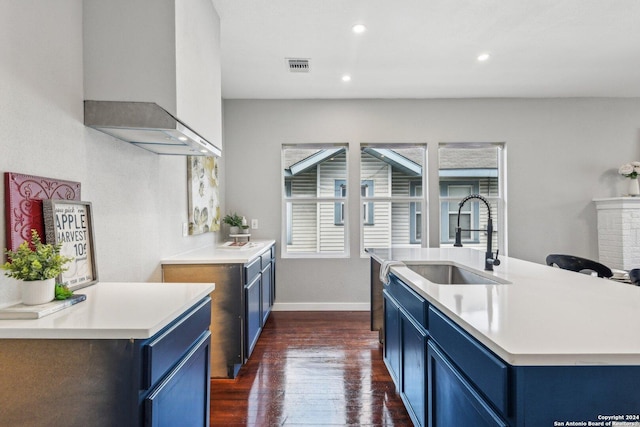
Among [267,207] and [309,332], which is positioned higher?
[267,207]

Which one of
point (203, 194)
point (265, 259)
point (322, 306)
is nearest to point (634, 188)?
point (322, 306)

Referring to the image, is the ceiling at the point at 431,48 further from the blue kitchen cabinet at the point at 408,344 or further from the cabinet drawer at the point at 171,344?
the cabinet drawer at the point at 171,344

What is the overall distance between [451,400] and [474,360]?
301 millimetres

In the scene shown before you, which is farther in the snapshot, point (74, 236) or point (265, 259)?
point (265, 259)

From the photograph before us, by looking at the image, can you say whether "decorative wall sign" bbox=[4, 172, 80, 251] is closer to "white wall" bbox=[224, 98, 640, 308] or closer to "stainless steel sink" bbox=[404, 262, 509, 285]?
"stainless steel sink" bbox=[404, 262, 509, 285]

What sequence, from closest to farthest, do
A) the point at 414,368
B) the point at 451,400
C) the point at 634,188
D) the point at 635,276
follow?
the point at 451,400 < the point at 414,368 < the point at 635,276 < the point at 634,188

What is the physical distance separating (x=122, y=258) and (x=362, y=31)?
2367mm

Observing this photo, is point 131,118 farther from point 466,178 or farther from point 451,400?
point 466,178

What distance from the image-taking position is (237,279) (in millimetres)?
2580

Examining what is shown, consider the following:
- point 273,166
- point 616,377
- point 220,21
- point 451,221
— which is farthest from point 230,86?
point 616,377

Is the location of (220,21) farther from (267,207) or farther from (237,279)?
(267,207)

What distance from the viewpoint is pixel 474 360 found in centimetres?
109

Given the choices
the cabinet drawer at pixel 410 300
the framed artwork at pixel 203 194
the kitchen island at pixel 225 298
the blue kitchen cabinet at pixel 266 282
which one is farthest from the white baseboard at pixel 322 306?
the cabinet drawer at pixel 410 300

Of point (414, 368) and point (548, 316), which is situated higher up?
point (548, 316)
